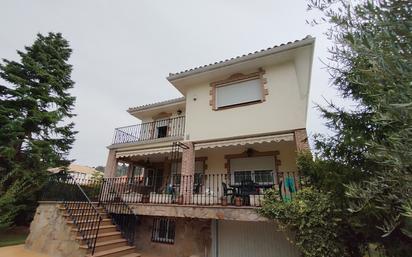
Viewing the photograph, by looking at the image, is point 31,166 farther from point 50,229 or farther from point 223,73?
point 223,73

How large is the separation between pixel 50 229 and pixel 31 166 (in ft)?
22.8

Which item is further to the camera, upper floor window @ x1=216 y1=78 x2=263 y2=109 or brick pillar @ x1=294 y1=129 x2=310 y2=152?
upper floor window @ x1=216 y1=78 x2=263 y2=109

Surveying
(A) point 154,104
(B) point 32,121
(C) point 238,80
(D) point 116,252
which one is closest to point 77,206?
(D) point 116,252

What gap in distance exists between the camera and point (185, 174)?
11.3m

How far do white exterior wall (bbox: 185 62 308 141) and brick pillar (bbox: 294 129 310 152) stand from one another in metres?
0.32

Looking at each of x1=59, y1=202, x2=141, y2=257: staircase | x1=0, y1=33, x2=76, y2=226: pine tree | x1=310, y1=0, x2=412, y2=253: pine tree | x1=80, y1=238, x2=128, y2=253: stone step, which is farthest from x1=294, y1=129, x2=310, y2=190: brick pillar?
x1=0, y1=33, x2=76, y2=226: pine tree

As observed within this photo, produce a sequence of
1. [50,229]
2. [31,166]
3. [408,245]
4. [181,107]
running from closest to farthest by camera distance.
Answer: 1. [408,245]
2. [50,229]
3. [31,166]
4. [181,107]

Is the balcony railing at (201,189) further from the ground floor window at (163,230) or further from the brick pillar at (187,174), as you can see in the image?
the ground floor window at (163,230)

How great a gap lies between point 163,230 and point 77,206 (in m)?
5.19

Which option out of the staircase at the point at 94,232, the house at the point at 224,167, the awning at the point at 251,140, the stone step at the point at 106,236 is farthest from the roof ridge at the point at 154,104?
the stone step at the point at 106,236

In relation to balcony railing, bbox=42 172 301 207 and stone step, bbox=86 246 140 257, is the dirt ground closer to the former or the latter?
balcony railing, bbox=42 172 301 207

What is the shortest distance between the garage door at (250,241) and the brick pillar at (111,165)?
8484mm

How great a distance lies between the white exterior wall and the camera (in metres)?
9.98

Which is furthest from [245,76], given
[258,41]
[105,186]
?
[105,186]
